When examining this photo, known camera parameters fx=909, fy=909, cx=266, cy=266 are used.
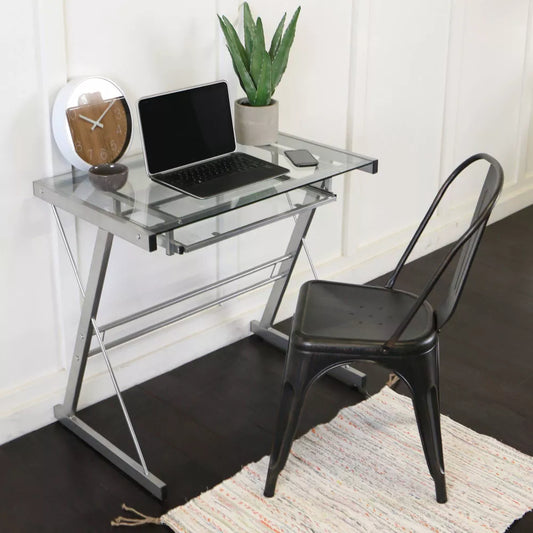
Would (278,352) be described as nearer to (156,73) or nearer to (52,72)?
(156,73)

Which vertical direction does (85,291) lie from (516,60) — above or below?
below

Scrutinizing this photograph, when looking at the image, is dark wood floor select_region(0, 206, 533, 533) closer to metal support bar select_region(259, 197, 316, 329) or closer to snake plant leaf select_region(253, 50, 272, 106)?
metal support bar select_region(259, 197, 316, 329)

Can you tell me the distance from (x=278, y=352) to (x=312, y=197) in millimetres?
724

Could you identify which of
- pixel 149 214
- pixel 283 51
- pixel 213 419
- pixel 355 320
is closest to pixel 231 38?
pixel 283 51

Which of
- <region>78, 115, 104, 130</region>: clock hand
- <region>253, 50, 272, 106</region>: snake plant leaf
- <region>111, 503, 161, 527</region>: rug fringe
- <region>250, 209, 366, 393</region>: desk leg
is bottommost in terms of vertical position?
<region>111, 503, 161, 527</region>: rug fringe

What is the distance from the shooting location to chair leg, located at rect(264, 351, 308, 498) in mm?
2291

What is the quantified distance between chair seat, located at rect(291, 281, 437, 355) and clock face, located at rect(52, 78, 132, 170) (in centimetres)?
67

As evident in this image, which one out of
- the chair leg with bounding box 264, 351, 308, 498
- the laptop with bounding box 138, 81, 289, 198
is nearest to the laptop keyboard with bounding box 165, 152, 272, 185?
the laptop with bounding box 138, 81, 289, 198

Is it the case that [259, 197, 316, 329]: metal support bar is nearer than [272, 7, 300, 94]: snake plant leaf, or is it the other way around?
[272, 7, 300, 94]: snake plant leaf

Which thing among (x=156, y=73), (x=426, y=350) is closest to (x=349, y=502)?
(x=426, y=350)

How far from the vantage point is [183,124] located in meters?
2.53

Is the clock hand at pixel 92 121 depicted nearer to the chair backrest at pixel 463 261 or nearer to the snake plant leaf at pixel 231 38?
the snake plant leaf at pixel 231 38

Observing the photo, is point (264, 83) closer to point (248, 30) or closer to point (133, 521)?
point (248, 30)

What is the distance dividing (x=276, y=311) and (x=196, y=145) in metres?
0.84
